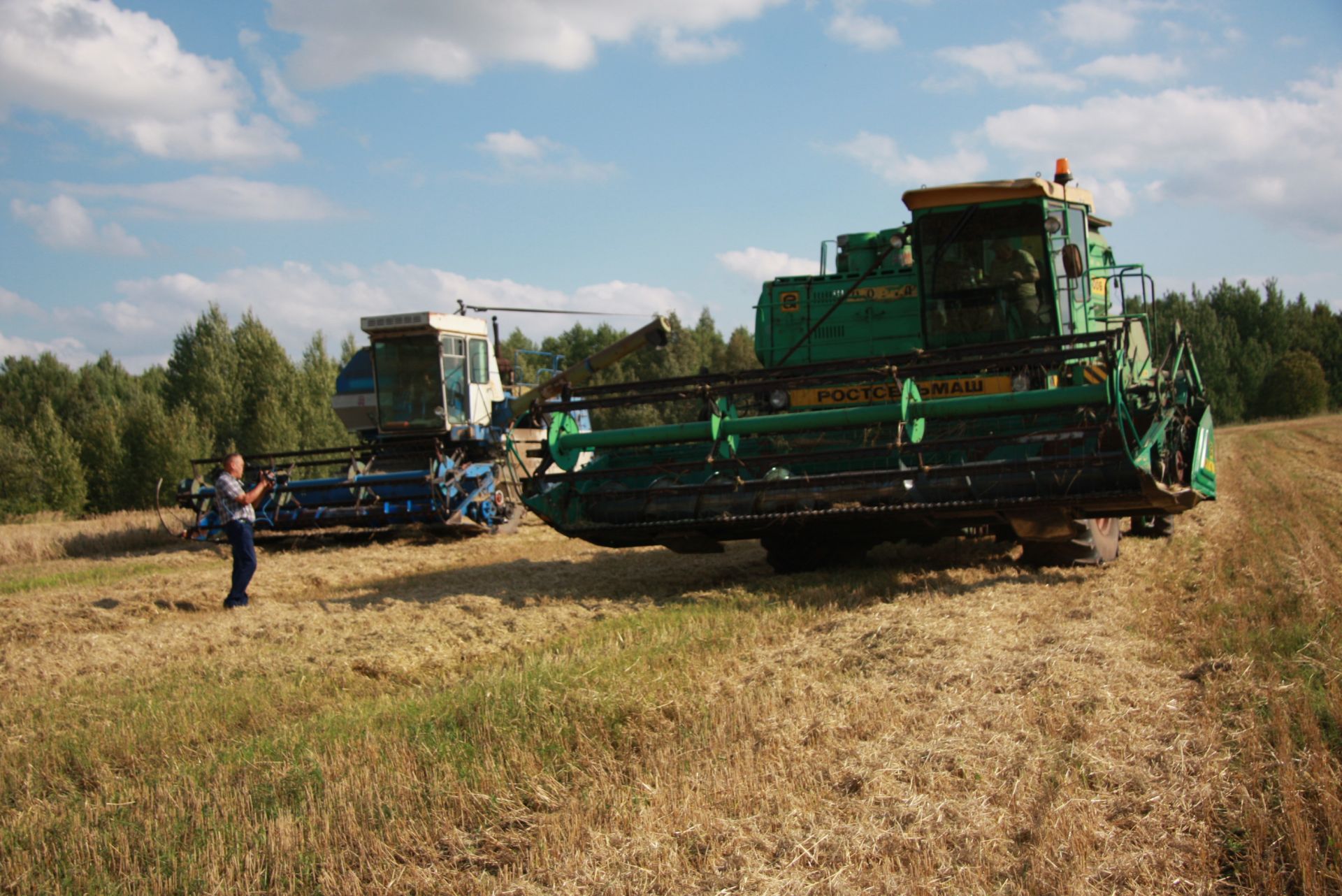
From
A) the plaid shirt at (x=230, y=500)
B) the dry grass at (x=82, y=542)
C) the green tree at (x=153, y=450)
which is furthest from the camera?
the green tree at (x=153, y=450)

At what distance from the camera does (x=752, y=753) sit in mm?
3898

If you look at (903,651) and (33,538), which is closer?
(903,651)

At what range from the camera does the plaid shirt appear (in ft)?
29.6

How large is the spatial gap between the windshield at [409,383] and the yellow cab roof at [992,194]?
8.67 meters

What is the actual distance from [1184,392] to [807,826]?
5.41 m

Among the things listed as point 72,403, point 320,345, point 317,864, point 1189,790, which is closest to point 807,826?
point 1189,790

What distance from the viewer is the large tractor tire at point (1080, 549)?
23.8 ft

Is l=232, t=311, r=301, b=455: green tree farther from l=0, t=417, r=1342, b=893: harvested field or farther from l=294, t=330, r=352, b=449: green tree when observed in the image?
l=0, t=417, r=1342, b=893: harvested field

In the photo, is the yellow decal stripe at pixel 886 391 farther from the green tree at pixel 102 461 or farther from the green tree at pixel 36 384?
the green tree at pixel 36 384

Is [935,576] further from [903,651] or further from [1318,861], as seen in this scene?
[1318,861]

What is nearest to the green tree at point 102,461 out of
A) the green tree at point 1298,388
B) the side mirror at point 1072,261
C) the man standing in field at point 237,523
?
the man standing in field at point 237,523

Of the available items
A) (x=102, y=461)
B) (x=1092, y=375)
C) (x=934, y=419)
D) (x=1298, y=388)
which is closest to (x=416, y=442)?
(x=934, y=419)

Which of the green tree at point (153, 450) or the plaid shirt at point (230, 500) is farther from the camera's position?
the green tree at point (153, 450)

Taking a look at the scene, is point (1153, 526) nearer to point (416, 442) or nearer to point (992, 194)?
point (992, 194)
